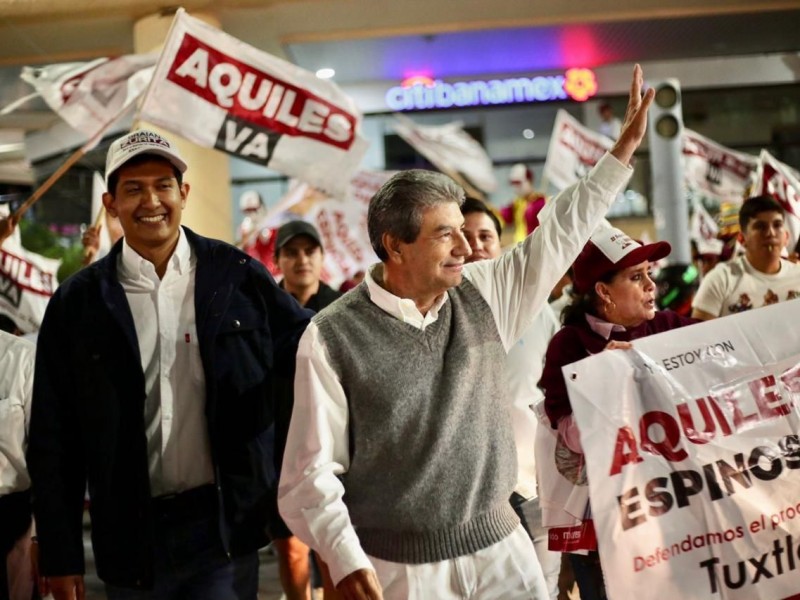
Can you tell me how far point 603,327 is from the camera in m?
3.74

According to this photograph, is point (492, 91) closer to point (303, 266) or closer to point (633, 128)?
point (303, 266)

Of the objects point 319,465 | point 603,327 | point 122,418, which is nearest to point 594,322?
point 603,327

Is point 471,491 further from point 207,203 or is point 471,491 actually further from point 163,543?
point 207,203

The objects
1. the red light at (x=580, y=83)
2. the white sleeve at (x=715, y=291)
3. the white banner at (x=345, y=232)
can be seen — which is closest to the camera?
the white sleeve at (x=715, y=291)

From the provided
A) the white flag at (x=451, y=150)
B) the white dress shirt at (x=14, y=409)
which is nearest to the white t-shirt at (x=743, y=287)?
the white dress shirt at (x=14, y=409)

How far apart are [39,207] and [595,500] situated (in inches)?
1088

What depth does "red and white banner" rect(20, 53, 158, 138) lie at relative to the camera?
7664 millimetres

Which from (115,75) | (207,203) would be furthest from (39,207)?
(115,75)

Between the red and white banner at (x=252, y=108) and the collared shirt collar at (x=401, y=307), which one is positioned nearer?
the collared shirt collar at (x=401, y=307)

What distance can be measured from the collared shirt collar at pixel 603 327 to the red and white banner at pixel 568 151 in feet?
30.3

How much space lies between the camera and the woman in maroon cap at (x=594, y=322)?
364cm

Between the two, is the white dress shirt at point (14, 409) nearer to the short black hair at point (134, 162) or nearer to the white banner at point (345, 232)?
the short black hair at point (134, 162)

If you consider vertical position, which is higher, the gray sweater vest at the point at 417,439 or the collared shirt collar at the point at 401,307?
the collared shirt collar at the point at 401,307

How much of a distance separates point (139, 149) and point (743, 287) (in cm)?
440
